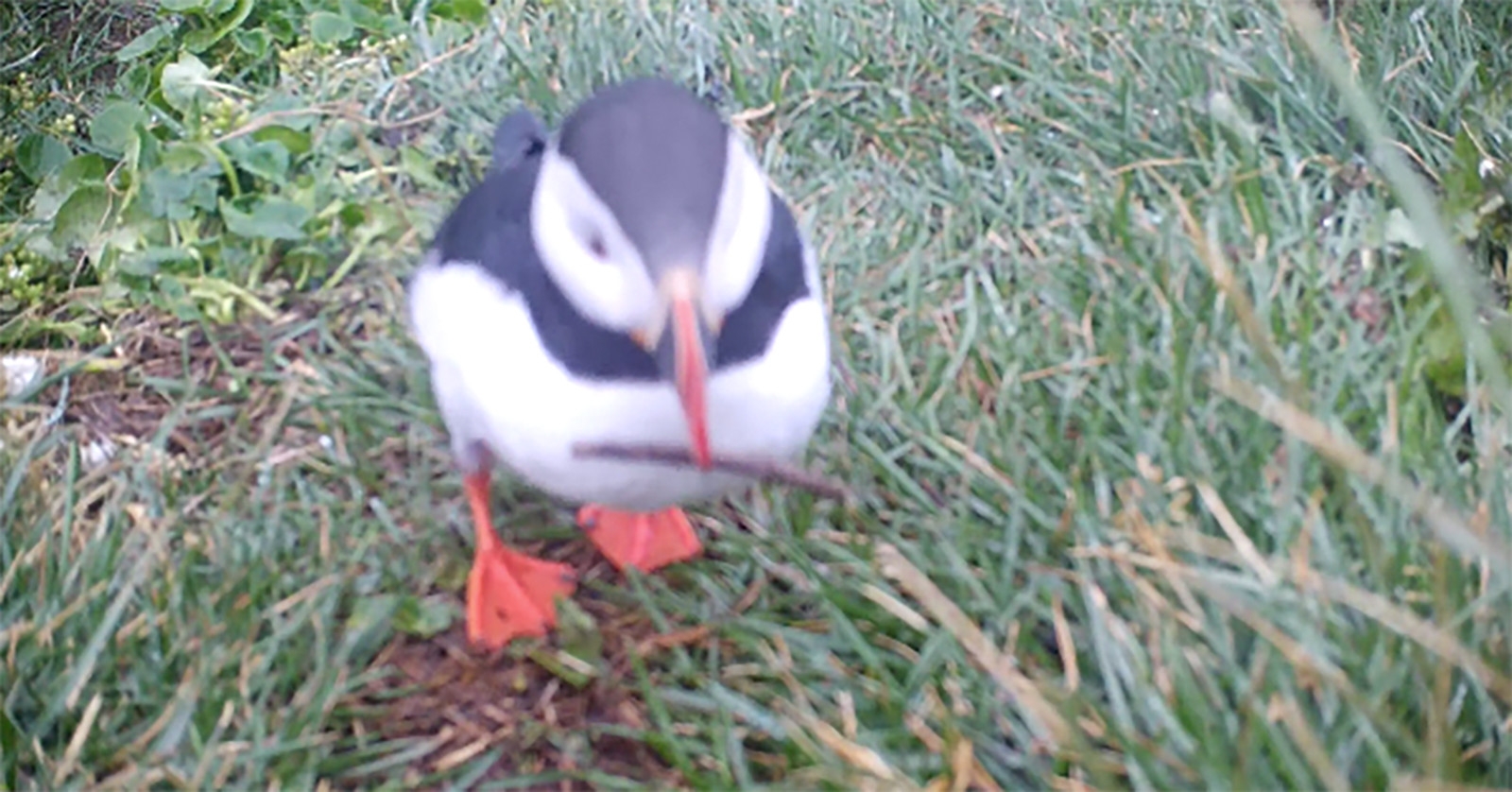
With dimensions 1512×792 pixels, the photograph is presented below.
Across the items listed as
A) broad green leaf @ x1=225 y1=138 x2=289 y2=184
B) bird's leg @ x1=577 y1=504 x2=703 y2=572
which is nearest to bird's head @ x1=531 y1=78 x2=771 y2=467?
bird's leg @ x1=577 y1=504 x2=703 y2=572

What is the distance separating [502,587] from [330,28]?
1936mm

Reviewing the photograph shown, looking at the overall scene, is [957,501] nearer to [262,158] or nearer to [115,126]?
[262,158]

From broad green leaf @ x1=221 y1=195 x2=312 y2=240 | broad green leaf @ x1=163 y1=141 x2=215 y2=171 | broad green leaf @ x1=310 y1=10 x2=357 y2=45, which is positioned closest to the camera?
broad green leaf @ x1=221 y1=195 x2=312 y2=240

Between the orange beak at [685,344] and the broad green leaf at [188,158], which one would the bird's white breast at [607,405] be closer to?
the orange beak at [685,344]

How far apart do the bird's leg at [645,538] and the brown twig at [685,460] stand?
48 cm

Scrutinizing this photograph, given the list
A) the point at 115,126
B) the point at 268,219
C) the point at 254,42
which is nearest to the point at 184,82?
the point at 115,126

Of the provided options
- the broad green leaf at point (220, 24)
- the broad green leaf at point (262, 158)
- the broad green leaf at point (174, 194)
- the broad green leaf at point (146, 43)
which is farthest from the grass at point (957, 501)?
the broad green leaf at point (146, 43)

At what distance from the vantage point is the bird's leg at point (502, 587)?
2.07 meters

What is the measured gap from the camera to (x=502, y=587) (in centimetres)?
209

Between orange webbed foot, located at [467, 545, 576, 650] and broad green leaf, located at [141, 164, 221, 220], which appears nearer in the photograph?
orange webbed foot, located at [467, 545, 576, 650]

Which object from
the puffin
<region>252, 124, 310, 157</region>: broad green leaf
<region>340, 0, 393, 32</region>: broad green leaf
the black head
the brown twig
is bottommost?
<region>252, 124, 310, 157</region>: broad green leaf

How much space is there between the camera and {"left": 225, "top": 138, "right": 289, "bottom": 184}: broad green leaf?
2.88 metres

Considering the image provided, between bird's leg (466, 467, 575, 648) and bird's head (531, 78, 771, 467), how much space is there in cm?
60

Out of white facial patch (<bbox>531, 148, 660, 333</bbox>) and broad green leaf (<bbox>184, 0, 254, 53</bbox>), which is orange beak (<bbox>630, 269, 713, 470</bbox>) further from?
broad green leaf (<bbox>184, 0, 254, 53</bbox>)
